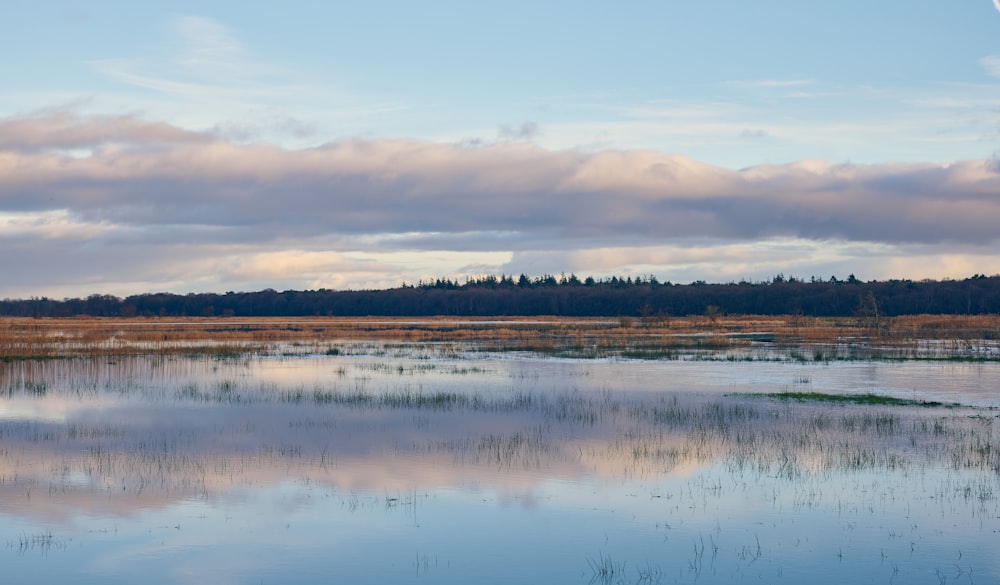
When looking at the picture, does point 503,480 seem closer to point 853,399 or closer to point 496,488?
point 496,488

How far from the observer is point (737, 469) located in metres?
16.6

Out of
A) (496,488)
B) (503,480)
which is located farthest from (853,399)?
(496,488)

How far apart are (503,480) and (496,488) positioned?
60 centimetres

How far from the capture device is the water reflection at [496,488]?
11.4 m

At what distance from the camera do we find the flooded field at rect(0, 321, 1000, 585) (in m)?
11.4

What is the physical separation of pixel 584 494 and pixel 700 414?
951cm

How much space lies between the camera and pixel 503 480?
1585cm

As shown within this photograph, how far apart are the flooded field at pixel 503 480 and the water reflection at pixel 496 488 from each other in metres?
0.05

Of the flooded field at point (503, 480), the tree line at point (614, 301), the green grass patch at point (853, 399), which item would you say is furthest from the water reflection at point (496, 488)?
the tree line at point (614, 301)

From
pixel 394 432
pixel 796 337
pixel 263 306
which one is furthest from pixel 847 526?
pixel 263 306

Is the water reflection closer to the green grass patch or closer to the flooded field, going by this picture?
the flooded field

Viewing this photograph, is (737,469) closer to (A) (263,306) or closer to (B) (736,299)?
(B) (736,299)

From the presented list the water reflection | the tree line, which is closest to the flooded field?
the water reflection

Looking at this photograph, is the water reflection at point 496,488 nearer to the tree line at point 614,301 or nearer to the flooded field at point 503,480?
the flooded field at point 503,480
